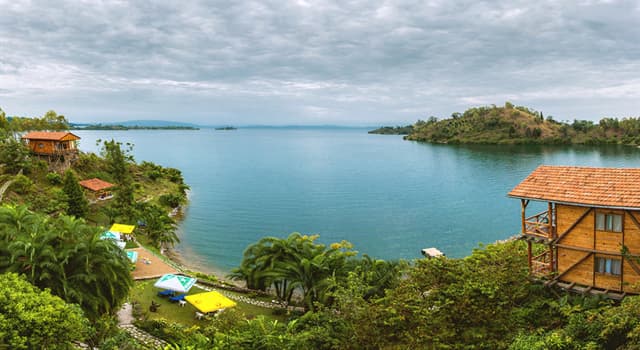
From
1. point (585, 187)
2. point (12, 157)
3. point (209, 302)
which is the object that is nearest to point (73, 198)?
point (12, 157)

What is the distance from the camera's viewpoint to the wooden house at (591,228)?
1617cm

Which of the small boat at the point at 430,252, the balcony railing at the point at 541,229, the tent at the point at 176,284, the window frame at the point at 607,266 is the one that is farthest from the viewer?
the small boat at the point at 430,252

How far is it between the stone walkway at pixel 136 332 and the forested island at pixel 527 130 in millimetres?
163294

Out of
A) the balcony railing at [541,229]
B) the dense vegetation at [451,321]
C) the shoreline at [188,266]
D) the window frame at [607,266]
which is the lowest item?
the shoreline at [188,266]

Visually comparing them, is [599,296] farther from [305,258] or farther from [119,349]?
[119,349]

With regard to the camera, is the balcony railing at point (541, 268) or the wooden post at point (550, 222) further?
the balcony railing at point (541, 268)

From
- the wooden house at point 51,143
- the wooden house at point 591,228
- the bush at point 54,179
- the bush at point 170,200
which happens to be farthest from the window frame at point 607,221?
the wooden house at point 51,143

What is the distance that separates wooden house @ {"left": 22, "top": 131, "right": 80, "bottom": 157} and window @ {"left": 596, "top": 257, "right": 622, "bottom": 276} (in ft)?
168

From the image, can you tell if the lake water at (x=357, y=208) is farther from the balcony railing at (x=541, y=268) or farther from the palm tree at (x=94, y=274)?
the palm tree at (x=94, y=274)

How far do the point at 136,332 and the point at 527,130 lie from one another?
177 meters

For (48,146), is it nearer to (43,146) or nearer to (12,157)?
(43,146)

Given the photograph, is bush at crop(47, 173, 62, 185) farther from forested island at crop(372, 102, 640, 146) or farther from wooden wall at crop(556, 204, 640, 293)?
forested island at crop(372, 102, 640, 146)

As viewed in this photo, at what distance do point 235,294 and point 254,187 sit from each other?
46.8 m

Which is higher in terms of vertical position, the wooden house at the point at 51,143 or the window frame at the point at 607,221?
the wooden house at the point at 51,143
